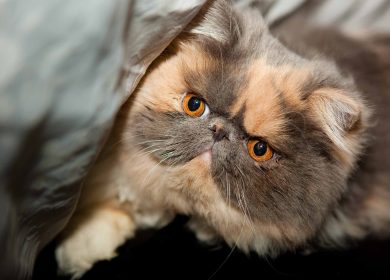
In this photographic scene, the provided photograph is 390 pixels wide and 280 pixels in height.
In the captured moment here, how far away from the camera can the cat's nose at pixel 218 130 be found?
3.98 ft

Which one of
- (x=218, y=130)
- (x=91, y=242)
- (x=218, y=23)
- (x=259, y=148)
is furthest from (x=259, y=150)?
(x=91, y=242)

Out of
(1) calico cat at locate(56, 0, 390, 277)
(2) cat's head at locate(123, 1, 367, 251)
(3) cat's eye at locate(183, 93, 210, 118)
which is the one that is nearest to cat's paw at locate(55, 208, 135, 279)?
(1) calico cat at locate(56, 0, 390, 277)

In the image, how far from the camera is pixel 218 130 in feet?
3.98

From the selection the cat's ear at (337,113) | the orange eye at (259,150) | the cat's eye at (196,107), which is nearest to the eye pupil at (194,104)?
the cat's eye at (196,107)

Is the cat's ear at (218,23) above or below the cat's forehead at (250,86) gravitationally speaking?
A: above

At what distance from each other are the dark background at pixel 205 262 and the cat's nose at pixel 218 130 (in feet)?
1.48

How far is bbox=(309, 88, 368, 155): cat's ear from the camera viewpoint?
117 centimetres

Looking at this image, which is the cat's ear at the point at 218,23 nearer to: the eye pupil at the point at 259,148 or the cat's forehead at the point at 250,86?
the cat's forehead at the point at 250,86

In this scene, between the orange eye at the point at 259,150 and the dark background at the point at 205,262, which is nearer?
the orange eye at the point at 259,150

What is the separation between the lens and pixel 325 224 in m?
1.47

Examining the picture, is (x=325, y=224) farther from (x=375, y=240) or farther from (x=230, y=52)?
(x=230, y=52)

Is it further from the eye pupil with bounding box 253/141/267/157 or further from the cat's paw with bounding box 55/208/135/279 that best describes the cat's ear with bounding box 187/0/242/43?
the cat's paw with bounding box 55/208/135/279

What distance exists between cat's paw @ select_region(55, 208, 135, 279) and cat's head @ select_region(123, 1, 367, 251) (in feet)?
1.06

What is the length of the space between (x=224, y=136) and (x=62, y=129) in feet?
1.60
